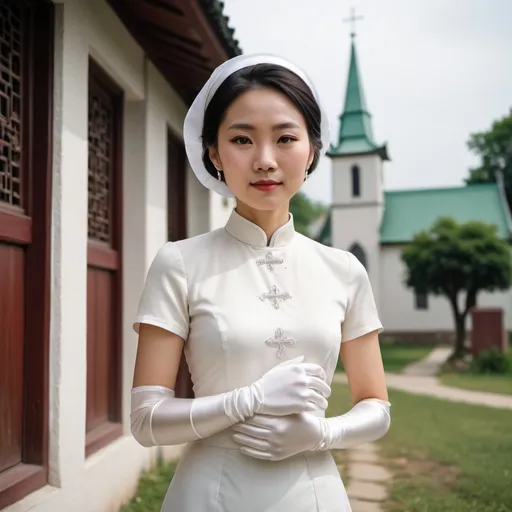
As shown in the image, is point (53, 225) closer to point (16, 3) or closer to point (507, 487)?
point (16, 3)

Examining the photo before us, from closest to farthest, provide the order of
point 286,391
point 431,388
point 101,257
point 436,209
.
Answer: point 286,391
point 101,257
point 431,388
point 436,209

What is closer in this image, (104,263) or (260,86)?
(260,86)

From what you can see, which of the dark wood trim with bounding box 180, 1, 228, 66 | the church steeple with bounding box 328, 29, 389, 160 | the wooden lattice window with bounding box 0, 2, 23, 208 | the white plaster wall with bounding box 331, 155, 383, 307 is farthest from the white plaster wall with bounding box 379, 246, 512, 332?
the wooden lattice window with bounding box 0, 2, 23, 208

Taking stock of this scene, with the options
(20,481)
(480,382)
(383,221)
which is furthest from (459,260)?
(20,481)

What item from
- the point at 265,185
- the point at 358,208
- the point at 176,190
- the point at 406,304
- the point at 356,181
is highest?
the point at 356,181

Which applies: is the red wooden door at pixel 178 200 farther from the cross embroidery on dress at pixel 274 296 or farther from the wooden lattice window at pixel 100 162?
the cross embroidery on dress at pixel 274 296

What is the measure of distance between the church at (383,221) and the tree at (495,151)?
472 centimetres

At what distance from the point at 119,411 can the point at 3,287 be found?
1755 millimetres

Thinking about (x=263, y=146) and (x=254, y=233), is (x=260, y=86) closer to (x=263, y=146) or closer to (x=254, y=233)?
(x=263, y=146)

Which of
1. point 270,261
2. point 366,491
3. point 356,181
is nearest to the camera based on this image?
point 270,261

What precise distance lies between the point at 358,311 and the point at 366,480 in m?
3.52

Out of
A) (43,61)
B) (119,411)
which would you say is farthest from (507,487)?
(43,61)

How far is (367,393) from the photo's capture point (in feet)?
5.40

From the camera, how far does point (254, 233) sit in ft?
5.36
